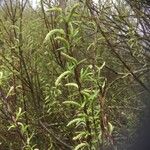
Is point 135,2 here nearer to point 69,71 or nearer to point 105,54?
point 69,71

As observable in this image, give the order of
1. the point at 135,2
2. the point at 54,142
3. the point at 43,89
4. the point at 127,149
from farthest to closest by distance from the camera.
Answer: the point at 43,89 < the point at 135,2 < the point at 54,142 < the point at 127,149

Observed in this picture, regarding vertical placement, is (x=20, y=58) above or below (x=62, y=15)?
below

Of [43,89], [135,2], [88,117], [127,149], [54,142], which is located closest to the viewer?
[88,117]

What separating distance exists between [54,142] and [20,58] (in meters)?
0.69

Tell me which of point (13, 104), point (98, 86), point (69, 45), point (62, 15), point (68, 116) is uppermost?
point (62, 15)

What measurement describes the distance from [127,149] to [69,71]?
0.51m

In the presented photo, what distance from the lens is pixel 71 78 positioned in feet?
10.8

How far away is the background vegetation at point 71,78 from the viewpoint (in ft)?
5.93

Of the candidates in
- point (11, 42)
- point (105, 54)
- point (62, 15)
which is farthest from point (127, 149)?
point (105, 54)

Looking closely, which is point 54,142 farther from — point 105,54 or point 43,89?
point 105,54

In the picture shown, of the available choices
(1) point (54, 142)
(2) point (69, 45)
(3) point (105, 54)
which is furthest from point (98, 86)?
(3) point (105, 54)

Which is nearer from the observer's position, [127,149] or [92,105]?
[92,105]

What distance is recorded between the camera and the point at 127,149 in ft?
6.55

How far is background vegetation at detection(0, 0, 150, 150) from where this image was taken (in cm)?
181
